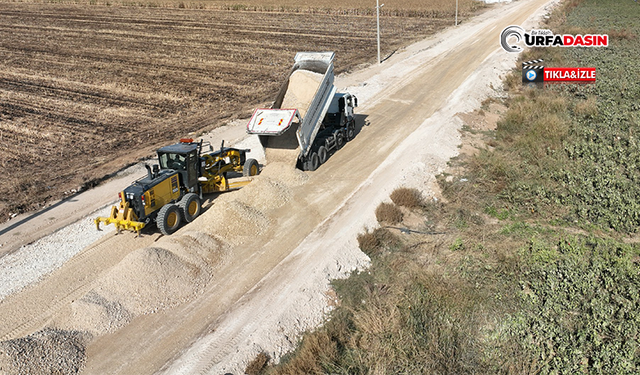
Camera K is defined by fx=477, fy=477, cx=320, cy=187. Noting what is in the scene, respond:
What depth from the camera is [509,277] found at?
12.3 m

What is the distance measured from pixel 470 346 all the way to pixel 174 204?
32.1 feet

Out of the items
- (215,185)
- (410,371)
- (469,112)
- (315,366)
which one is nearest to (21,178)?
(215,185)

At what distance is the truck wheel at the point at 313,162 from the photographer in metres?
19.5

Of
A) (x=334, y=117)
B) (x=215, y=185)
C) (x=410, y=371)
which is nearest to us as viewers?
(x=410, y=371)

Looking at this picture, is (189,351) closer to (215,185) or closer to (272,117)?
(215,185)

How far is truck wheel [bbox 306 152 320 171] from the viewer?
19541mm

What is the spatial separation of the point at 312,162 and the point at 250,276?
7.41 m

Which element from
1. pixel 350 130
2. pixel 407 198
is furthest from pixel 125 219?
pixel 350 130

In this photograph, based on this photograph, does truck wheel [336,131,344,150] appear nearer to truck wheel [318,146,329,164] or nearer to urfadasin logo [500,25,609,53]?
truck wheel [318,146,329,164]

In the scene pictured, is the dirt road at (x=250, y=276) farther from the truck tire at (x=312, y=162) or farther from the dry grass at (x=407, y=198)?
the dry grass at (x=407, y=198)

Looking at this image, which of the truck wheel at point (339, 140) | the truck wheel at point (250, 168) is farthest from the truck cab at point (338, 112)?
the truck wheel at point (250, 168)

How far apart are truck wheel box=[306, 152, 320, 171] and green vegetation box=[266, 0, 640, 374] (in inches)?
176

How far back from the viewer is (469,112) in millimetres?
25625

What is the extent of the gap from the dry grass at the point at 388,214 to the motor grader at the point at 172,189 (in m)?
5.42
